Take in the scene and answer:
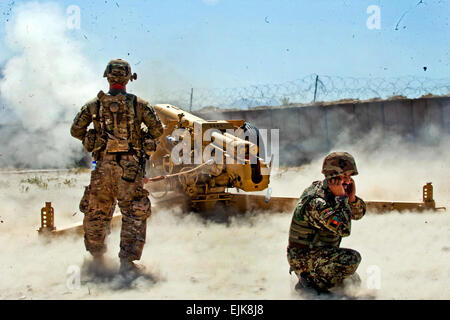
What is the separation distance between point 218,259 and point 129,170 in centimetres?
139

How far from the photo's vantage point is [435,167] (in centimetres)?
1234

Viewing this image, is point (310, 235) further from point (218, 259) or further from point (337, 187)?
point (218, 259)

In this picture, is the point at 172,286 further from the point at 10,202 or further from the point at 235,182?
the point at 10,202

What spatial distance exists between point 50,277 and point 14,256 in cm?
106

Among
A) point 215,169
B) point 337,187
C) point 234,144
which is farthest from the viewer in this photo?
point 215,169

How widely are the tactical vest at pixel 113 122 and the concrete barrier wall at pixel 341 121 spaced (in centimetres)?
1062

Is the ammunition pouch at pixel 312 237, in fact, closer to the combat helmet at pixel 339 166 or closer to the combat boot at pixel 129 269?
the combat helmet at pixel 339 166

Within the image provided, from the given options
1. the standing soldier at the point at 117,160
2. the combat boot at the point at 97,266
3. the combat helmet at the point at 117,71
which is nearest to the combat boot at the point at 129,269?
the standing soldier at the point at 117,160

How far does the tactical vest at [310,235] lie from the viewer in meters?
3.92

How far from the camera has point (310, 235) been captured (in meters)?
3.96

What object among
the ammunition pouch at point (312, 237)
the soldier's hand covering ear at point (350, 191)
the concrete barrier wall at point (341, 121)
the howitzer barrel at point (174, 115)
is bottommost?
the ammunition pouch at point (312, 237)

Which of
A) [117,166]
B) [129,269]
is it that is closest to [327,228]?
[129,269]

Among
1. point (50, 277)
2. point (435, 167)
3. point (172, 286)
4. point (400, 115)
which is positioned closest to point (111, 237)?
point (50, 277)

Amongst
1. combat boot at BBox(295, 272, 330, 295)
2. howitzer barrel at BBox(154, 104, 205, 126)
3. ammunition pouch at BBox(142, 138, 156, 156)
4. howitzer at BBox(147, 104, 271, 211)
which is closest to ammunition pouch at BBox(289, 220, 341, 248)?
combat boot at BBox(295, 272, 330, 295)
